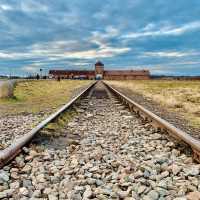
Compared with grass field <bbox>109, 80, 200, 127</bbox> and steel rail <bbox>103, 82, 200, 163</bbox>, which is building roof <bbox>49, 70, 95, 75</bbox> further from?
steel rail <bbox>103, 82, 200, 163</bbox>

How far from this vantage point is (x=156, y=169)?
466 cm

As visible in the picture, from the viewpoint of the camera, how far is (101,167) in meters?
4.75

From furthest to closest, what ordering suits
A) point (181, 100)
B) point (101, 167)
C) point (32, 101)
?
1. point (181, 100)
2. point (32, 101)
3. point (101, 167)

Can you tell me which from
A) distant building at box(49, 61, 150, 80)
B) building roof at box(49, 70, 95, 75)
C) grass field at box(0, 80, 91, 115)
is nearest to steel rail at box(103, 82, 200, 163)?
grass field at box(0, 80, 91, 115)

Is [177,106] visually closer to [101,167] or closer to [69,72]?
[101,167]

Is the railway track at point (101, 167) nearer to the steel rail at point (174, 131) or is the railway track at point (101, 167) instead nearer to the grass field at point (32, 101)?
the steel rail at point (174, 131)

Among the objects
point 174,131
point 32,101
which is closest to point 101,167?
point 174,131

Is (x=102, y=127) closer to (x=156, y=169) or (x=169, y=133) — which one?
(x=169, y=133)

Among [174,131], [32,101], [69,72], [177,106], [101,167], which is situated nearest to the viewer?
[101,167]

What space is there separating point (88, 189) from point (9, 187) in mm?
938

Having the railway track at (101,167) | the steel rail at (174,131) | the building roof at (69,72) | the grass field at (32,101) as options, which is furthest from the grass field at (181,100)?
the building roof at (69,72)

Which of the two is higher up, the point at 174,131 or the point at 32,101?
the point at 174,131

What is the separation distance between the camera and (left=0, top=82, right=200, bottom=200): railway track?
3.79m

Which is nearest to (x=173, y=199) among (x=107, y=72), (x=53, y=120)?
(x=53, y=120)
